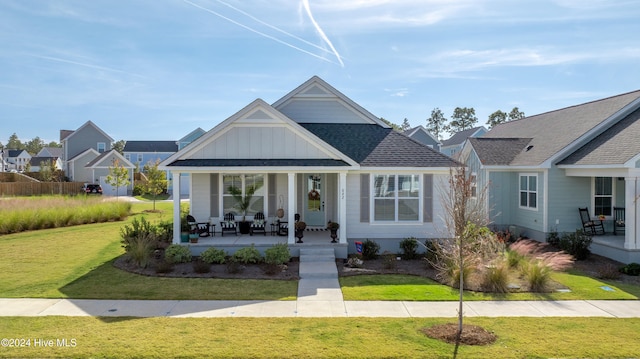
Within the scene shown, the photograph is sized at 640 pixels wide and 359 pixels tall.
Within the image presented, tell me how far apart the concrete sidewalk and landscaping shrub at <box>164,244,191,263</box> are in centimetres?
360

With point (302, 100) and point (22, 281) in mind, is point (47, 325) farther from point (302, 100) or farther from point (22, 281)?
point (302, 100)

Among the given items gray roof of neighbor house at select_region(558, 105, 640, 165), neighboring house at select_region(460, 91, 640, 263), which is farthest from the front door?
gray roof of neighbor house at select_region(558, 105, 640, 165)

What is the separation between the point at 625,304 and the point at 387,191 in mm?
7623

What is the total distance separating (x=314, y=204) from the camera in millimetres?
17125

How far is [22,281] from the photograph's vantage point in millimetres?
11188

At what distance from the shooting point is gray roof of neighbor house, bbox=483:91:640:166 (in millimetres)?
17391

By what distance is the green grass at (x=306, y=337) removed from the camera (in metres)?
6.81

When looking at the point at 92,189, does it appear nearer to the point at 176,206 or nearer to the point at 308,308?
the point at 176,206

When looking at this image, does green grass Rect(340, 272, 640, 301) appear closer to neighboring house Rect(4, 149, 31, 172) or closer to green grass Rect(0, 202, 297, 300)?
green grass Rect(0, 202, 297, 300)

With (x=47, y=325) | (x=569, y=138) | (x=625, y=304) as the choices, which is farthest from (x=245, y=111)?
(x=569, y=138)

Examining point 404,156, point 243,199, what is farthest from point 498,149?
point 243,199

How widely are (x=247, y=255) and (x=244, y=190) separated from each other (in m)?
3.98

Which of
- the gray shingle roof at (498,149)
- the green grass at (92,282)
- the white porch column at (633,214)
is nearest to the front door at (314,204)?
the green grass at (92,282)

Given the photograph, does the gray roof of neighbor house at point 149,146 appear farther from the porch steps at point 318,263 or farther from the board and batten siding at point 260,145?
the porch steps at point 318,263
